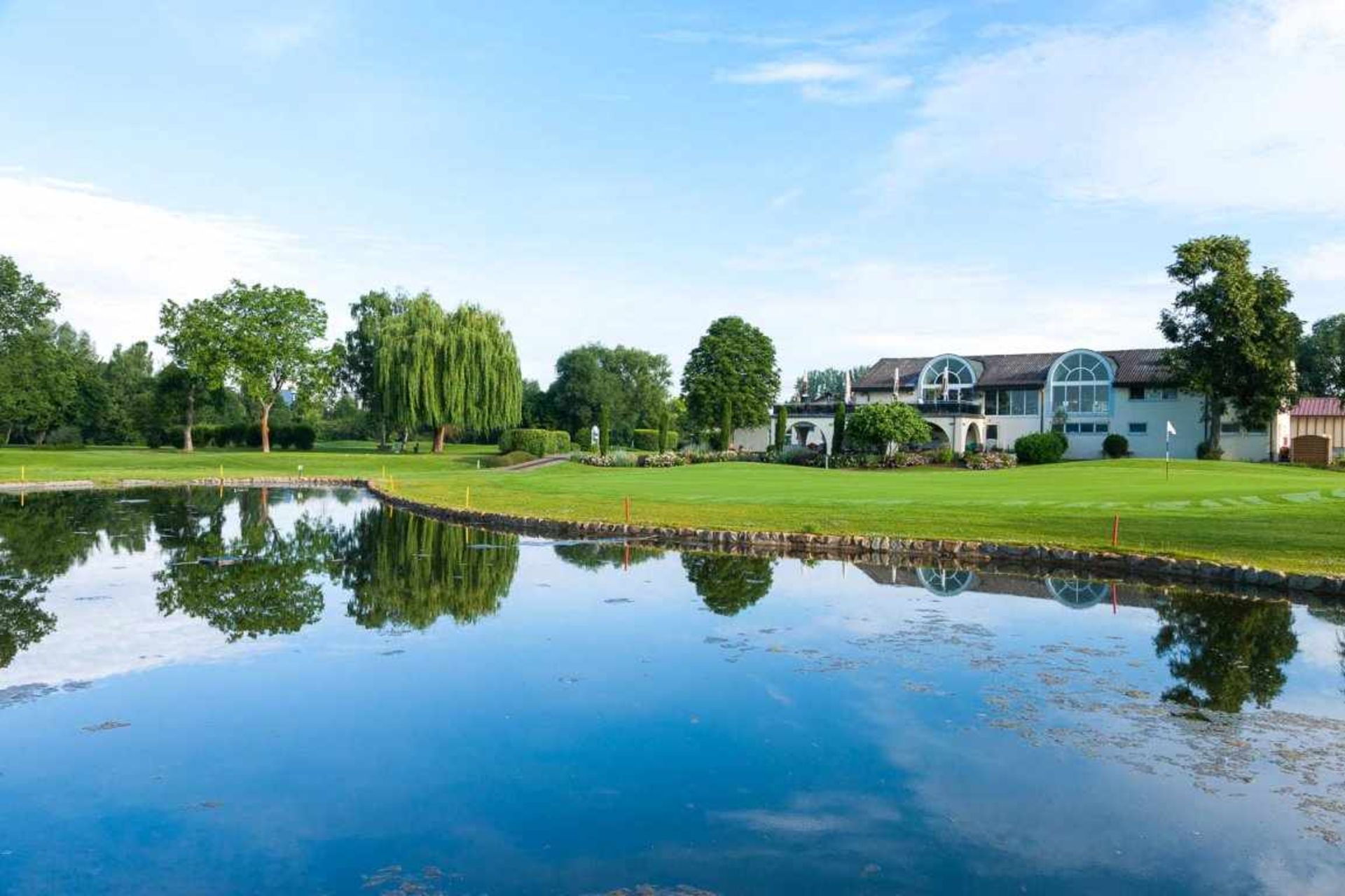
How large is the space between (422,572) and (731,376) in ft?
188

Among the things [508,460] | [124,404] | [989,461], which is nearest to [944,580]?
[989,461]

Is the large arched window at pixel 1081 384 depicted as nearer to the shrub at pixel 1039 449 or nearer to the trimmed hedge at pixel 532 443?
the shrub at pixel 1039 449

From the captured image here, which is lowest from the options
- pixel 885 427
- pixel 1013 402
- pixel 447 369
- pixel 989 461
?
pixel 989 461

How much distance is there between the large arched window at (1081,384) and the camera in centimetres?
5781

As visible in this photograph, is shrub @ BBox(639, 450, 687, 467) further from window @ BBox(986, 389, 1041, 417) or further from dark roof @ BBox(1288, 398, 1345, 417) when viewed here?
dark roof @ BBox(1288, 398, 1345, 417)

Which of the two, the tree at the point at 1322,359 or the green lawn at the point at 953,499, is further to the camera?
the tree at the point at 1322,359

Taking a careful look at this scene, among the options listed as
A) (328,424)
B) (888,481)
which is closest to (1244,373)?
(888,481)

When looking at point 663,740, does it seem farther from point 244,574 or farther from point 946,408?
point 946,408

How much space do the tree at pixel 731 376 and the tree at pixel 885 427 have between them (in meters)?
20.7

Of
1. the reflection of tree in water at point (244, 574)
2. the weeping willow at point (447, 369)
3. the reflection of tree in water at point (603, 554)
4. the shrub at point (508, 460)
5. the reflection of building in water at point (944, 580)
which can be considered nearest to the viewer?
the reflection of tree in water at point (244, 574)

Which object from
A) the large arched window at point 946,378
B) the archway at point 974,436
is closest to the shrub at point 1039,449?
the archway at point 974,436

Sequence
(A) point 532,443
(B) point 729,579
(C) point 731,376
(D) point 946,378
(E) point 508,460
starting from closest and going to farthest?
(B) point 729,579 < (E) point 508,460 < (A) point 532,443 < (D) point 946,378 < (C) point 731,376

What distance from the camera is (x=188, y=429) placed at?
72250 mm

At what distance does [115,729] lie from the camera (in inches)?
356
